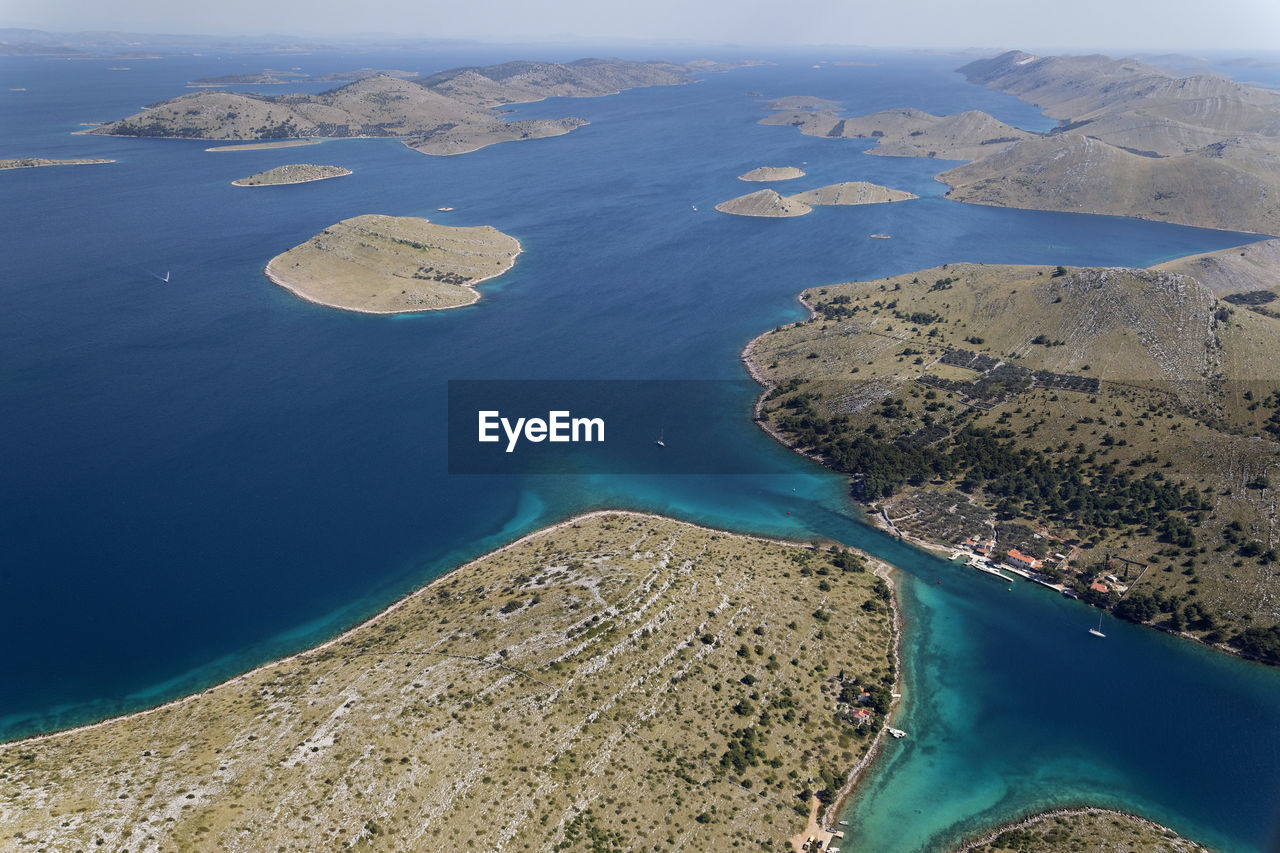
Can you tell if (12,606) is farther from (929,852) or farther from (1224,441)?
(1224,441)

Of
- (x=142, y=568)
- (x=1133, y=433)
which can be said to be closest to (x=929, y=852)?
(x=1133, y=433)

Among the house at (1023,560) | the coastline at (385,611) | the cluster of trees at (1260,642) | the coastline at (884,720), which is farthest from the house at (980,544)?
the cluster of trees at (1260,642)

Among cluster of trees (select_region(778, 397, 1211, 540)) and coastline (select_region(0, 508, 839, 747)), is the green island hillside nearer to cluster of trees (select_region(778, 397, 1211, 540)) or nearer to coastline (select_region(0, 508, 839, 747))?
cluster of trees (select_region(778, 397, 1211, 540))

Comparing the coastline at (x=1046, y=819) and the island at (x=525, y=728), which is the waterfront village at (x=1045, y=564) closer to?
the island at (x=525, y=728)

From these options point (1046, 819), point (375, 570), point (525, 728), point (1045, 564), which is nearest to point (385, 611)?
point (375, 570)

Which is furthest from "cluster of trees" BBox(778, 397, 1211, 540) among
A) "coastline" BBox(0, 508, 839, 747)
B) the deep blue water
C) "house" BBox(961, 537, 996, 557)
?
"coastline" BBox(0, 508, 839, 747)

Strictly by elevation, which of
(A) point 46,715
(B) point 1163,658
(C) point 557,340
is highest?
(C) point 557,340

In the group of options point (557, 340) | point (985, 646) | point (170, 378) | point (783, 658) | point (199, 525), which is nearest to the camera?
point (783, 658)
